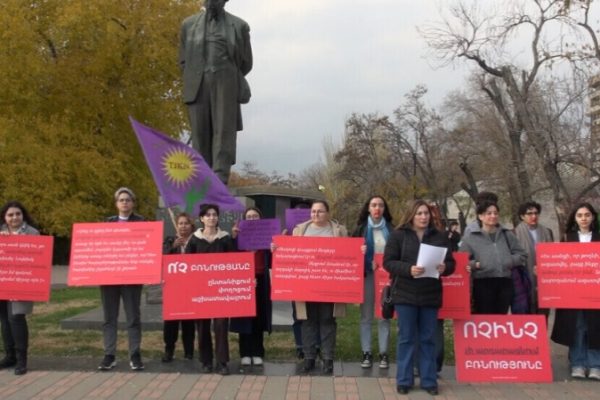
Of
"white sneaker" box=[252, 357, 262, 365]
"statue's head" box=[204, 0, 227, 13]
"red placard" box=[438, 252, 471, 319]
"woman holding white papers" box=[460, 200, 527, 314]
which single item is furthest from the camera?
"statue's head" box=[204, 0, 227, 13]

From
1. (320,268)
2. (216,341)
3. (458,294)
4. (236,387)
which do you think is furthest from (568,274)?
(216,341)

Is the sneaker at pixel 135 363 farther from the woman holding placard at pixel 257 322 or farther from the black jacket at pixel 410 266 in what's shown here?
the black jacket at pixel 410 266

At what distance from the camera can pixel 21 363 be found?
6977 mm

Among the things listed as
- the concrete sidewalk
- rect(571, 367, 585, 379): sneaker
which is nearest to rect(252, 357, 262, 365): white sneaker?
the concrete sidewalk

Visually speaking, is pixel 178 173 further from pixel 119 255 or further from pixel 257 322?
pixel 257 322

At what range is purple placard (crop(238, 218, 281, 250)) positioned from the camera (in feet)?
24.1

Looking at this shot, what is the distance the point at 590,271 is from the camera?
6746 mm

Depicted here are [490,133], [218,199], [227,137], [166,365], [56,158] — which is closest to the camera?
[166,365]

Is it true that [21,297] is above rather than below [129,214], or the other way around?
below

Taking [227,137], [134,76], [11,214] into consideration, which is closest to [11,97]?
[134,76]

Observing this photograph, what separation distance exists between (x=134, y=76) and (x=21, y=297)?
794 inches

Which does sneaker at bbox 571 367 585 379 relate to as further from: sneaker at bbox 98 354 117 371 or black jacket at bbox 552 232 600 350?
sneaker at bbox 98 354 117 371

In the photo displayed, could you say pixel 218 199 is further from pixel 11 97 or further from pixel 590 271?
pixel 11 97

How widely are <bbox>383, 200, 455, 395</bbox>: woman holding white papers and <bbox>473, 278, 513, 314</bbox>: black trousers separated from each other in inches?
30.9
